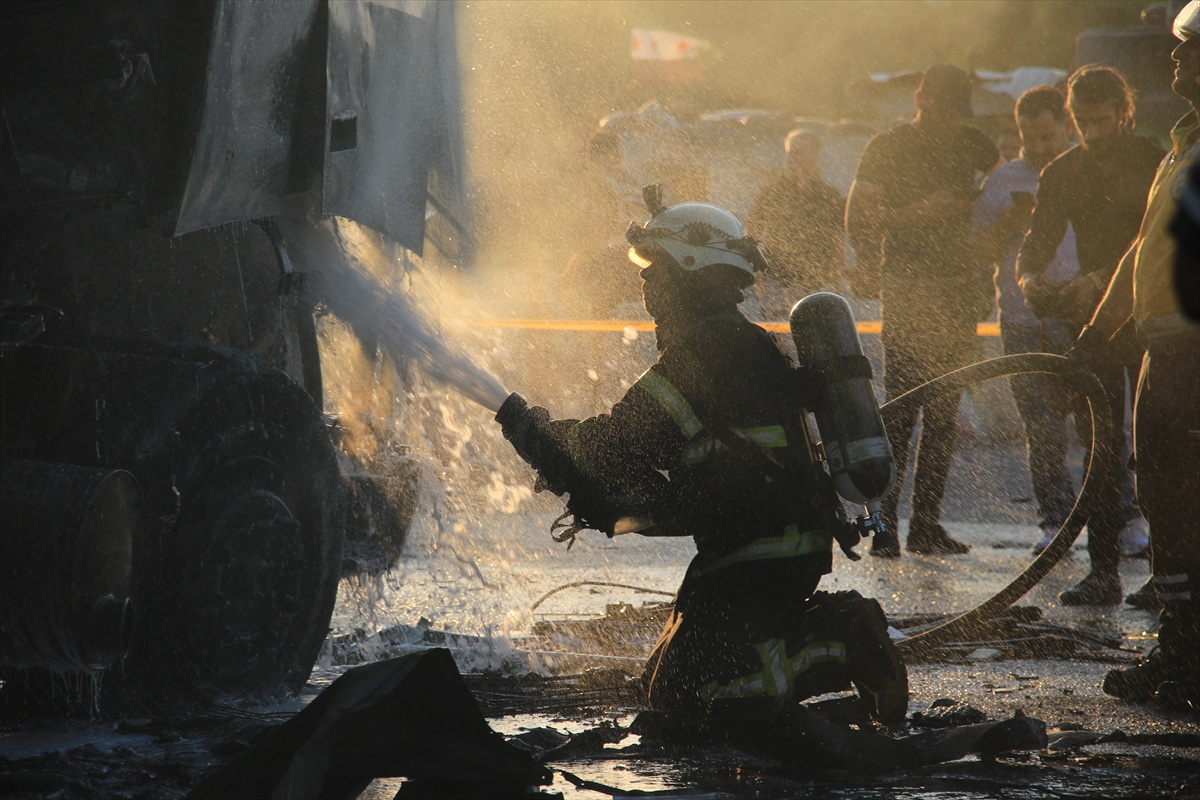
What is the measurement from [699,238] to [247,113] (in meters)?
1.25

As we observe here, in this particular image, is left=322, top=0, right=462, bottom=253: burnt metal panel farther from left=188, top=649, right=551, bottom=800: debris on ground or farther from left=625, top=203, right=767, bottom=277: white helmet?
left=188, top=649, right=551, bottom=800: debris on ground

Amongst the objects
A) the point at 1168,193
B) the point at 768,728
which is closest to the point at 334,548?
the point at 768,728

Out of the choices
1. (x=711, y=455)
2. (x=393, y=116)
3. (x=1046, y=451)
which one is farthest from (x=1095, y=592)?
(x=393, y=116)

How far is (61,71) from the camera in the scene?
302cm

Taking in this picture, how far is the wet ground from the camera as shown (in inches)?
118

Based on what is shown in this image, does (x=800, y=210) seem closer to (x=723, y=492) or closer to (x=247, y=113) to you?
(x=723, y=492)

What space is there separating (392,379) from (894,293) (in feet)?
10.2

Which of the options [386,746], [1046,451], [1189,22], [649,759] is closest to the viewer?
[386,746]

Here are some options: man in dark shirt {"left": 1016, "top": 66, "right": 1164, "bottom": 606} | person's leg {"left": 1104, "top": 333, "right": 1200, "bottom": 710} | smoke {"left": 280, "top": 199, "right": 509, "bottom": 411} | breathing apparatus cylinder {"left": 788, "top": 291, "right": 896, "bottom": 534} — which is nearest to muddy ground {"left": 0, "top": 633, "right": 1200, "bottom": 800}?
person's leg {"left": 1104, "top": 333, "right": 1200, "bottom": 710}

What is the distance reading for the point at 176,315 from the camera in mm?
3611

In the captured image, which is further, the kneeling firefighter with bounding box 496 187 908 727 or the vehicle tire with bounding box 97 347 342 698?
the kneeling firefighter with bounding box 496 187 908 727

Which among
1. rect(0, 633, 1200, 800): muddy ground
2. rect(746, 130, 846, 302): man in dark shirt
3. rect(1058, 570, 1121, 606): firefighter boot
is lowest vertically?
rect(0, 633, 1200, 800): muddy ground

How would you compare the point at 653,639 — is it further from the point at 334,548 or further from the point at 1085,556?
the point at 1085,556

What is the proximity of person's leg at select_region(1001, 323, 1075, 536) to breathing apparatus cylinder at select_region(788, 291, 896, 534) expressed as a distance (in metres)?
3.23
